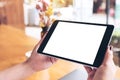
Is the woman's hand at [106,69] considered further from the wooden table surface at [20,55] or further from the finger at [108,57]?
the wooden table surface at [20,55]

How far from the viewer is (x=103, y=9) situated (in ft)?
8.27

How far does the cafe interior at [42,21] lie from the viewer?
3.87ft

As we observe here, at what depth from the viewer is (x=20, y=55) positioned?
141 cm

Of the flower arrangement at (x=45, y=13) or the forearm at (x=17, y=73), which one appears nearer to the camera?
the forearm at (x=17, y=73)

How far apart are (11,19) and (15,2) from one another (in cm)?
26

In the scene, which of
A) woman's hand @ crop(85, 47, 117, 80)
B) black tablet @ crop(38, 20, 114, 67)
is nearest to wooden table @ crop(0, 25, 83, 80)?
black tablet @ crop(38, 20, 114, 67)

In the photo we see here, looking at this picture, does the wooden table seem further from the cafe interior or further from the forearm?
the forearm

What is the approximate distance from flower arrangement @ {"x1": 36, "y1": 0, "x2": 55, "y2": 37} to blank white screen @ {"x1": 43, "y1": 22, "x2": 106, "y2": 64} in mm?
355

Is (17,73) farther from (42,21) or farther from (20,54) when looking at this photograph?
(20,54)

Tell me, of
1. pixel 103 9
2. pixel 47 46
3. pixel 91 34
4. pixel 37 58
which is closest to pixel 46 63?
pixel 37 58

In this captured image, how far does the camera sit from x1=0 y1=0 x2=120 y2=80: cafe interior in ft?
3.87

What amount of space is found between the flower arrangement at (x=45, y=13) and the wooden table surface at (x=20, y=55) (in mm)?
209

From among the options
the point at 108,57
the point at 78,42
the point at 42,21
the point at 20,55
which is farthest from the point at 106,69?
the point at 20,55

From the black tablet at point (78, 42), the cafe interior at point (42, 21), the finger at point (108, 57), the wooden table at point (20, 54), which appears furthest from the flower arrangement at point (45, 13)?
the finger at point (108, 57)
